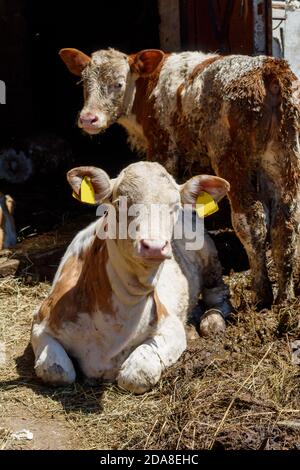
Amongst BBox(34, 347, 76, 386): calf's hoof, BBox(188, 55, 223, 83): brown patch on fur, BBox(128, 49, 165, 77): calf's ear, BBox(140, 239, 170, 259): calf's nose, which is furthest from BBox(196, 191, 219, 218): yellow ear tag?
BBox(128, 49, 165, 77): calf's ear

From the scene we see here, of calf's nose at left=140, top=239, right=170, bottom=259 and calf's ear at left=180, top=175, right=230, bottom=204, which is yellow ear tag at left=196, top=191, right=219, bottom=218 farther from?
calf's nose at left=140, top=239, right=170, bottom=259

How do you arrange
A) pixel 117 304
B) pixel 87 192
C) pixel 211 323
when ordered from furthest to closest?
pixel 211 323 → pixel 117 304 → pixel 87 192

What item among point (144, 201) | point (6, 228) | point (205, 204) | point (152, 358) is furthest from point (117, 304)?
point (6, 228)

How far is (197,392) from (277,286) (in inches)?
91.3

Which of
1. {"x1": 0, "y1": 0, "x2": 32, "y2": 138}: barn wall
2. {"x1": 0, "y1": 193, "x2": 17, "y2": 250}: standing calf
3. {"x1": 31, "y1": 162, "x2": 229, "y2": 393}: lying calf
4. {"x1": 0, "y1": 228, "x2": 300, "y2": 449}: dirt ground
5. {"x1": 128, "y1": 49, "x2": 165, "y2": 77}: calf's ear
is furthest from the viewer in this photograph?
{"x1": 0, "y1": 0, "x2": 32, "y2": 138}: barn wall

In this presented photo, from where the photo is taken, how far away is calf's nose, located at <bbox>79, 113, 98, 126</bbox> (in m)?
7.34

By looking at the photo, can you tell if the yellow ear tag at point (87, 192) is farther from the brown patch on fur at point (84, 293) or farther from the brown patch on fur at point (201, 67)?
the brown patch on fur at point (201, 67)

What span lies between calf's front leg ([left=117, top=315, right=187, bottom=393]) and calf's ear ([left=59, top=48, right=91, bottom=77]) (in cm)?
316

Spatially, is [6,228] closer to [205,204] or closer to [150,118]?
[150,118]

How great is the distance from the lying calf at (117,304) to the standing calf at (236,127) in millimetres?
1344

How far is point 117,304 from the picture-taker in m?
5.32

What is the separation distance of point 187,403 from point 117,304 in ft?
2.69

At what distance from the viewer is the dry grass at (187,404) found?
4.52m
